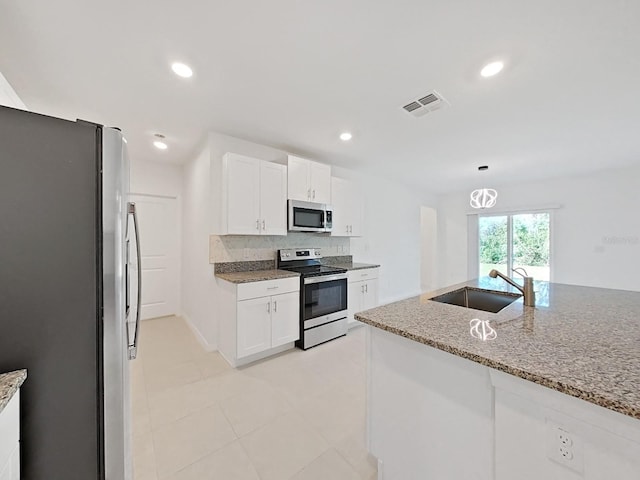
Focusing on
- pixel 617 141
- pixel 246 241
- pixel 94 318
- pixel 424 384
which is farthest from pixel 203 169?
pixel 617 141

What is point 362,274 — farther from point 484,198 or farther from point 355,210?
point 484,198

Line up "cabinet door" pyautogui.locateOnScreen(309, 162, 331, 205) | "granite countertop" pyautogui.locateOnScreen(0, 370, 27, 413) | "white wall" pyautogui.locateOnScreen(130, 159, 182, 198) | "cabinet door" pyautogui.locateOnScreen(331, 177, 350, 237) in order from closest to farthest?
"granite countertop" pyautogui.locateOnScreen(0, 370, 27, 413), "cabinet door" pyautogui.locateOnScreen(309, 162, 331, 205), "cabinet door" pyautogui.locateOnScreen(331, 177, 350, 237), "white wall" pyautogui.locateOnScreen(130, 159, 182, 198)

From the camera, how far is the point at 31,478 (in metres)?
0.88

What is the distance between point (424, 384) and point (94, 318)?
1.42 meters

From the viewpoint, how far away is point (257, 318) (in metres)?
2.62

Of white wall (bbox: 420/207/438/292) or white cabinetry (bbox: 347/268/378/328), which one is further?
→ white wall (bbox: 420/207/438/292)

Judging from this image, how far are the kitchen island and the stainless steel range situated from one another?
61.2 inches

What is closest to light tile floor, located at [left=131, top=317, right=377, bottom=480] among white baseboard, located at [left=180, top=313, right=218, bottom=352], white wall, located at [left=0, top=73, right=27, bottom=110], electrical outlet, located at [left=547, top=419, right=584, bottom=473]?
white baseboard, located at [left=180, top=313, right=218, bottom=352]

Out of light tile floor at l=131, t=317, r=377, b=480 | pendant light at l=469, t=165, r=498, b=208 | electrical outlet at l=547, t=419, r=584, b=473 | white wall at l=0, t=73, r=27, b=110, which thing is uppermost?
white wall at l=0, t=73, r=27, b=110

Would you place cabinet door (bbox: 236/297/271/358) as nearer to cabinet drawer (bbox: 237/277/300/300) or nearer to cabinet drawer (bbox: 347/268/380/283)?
cabinet drawer (bbox: 237/277/300/300)

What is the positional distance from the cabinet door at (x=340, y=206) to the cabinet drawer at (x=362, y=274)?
2.08ft

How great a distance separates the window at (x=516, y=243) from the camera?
5191 mm

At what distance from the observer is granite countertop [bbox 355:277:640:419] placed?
734mm

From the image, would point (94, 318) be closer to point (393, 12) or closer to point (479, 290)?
point (393, 12)
